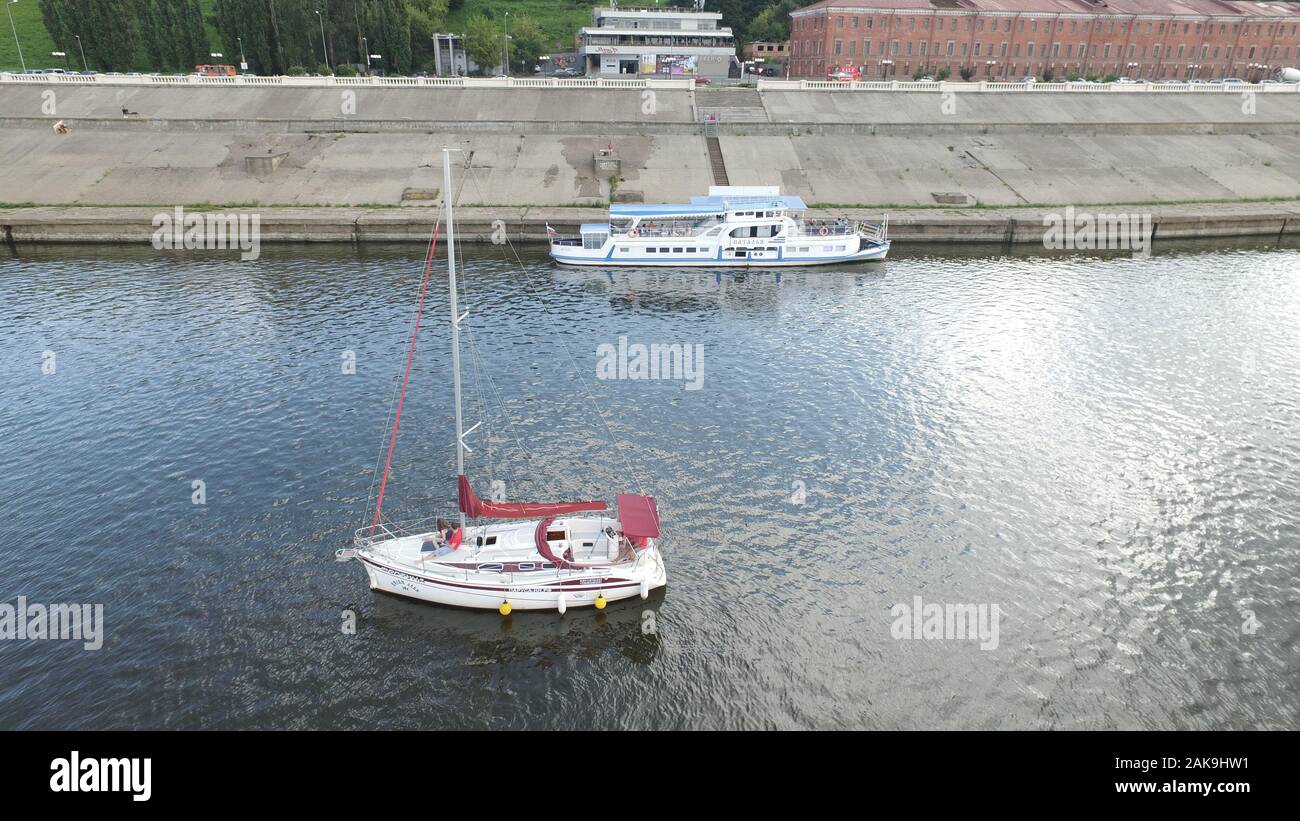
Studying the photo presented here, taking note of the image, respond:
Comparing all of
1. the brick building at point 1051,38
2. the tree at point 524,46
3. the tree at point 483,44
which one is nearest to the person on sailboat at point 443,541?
the brick building at point 1051,38

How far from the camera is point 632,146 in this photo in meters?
96.2

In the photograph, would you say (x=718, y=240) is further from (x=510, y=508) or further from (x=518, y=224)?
(x=510, y=508)

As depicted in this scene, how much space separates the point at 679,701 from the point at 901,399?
25901 mm

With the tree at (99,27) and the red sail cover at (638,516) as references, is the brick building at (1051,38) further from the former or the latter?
the red sail cover at (638,516)

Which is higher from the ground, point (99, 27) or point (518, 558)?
point (99, 27)

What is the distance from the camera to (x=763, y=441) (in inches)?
1507

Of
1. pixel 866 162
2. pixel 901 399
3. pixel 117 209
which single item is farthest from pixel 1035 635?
pixel 117 209

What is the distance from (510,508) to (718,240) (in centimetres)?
4869

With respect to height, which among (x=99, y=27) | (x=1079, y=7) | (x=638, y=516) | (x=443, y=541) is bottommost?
(x=443, y=541)

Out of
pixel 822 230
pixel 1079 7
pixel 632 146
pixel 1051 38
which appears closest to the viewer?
pixel 822 230

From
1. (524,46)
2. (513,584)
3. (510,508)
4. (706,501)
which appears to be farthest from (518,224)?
(524,46)

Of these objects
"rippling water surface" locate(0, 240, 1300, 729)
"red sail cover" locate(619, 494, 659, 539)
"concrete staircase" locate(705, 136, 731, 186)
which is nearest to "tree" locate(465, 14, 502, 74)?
"concrete staircase" locate(705, 136, 731, 186)

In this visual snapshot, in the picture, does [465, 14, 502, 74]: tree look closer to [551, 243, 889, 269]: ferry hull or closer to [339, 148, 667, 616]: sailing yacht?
[551, 243, 889, 269]: ferry hull

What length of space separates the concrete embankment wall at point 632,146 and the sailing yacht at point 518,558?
184 ft
